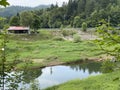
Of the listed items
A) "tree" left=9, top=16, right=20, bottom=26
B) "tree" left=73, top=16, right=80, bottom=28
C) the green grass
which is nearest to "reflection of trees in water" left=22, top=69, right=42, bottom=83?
the green grass

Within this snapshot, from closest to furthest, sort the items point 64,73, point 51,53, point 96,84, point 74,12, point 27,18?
point 96,84 → point 64,73 → point 51,53 → point 27,18 → point 74,12

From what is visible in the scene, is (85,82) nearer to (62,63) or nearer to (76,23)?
(62,63)

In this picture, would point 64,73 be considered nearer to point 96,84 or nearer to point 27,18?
point 96,84

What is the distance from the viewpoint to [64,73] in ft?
107

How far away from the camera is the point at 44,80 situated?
94.3 ft

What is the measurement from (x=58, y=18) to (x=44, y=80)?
6471 centimetres

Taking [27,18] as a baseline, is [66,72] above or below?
below

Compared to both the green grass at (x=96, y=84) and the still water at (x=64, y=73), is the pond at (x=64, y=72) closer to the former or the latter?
the still water at (x=64, y=73)

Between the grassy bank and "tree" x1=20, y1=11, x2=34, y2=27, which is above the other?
"tree" x1=20, y1=11, x2=34, y2=27

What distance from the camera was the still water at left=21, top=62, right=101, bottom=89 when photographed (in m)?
28.8

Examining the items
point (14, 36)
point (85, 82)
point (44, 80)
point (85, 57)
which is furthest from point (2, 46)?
point (14, 36)

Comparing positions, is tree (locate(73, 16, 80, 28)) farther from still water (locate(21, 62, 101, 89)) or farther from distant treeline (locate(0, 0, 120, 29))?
still water (locate(21, 62, 101, 89))

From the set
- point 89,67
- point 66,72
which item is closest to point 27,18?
point 89,67

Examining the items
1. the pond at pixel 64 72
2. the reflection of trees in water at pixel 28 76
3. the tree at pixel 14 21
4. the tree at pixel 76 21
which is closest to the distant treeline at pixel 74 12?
the tree at pixel 76 21
